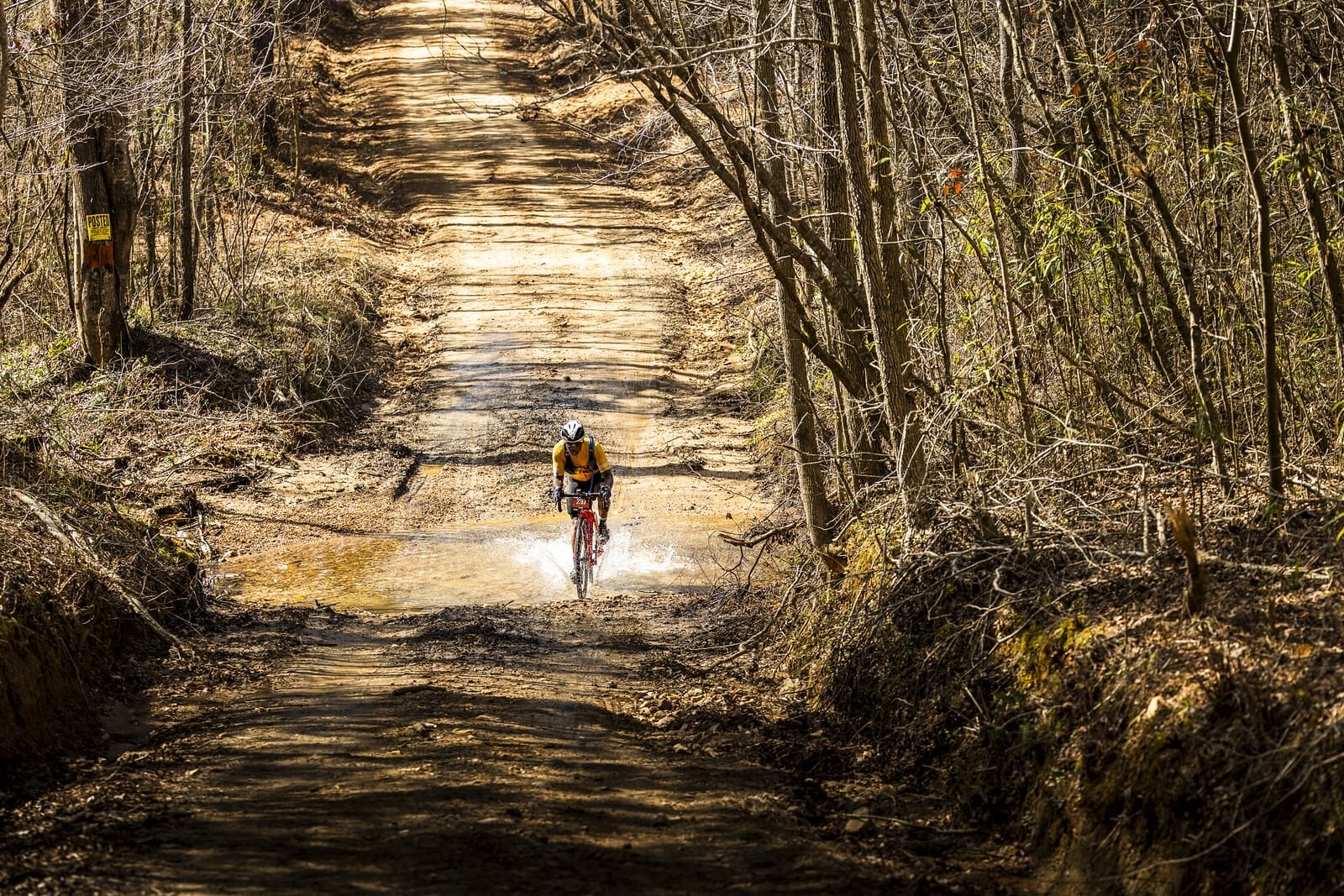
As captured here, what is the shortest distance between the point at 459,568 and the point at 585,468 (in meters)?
1.98

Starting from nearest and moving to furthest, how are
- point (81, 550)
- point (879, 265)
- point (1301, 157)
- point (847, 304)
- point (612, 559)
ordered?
point (1301, 157), point (879, 265), point (81, 550), point (847, 304), point (612, 559)

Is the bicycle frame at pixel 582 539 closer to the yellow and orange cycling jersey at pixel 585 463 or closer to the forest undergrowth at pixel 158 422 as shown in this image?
the yellow and orange cycling jersey at pixel 585 463

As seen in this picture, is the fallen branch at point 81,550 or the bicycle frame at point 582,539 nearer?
the fallen branch at point 81,550

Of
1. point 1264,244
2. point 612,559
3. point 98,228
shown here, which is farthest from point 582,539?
point 98,228

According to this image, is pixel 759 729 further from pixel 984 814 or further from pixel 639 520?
pixel 639 520

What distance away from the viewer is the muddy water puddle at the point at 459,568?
1227 centimetres

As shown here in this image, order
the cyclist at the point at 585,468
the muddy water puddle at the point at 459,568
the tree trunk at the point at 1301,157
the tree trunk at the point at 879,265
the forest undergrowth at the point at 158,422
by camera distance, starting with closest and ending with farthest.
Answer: the tree trunk at the point at 1301,157
the forest undergrowth at the point at 158,422
the tree trunk at the point at 879,265
the muddy water puddle at the point at 459,568
the cyclist at the point at 585,468

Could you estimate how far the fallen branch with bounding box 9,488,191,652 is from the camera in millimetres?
8766

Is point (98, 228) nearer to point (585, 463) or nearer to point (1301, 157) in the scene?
point (585, 463)

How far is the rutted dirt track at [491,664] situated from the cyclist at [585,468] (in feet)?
3.20

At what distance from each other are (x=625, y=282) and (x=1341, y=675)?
70.3 feet

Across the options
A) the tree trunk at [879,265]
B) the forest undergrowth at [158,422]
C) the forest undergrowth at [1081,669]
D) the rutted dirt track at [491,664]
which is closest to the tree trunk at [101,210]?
the forest undergrowth at [158,422]

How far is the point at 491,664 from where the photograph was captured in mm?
9500

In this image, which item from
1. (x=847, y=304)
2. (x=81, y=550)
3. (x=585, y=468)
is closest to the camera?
(x=81, y=550)
